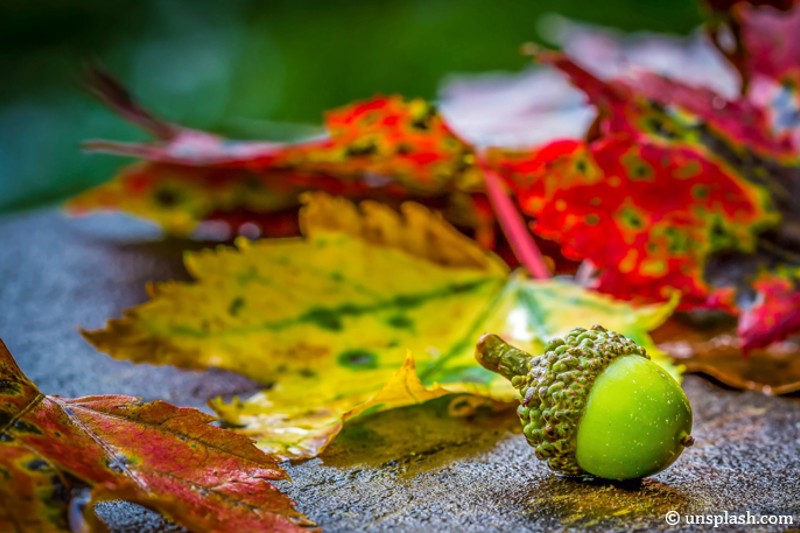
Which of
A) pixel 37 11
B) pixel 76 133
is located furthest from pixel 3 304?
pixel 37 11

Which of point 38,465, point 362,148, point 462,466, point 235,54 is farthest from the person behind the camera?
point 235,54

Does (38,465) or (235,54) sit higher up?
(38,465)

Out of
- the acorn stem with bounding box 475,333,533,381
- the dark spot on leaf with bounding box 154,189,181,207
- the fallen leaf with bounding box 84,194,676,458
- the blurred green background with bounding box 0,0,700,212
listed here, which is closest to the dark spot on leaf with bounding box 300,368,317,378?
the fallen leaf with bounding box 84,194,676,458

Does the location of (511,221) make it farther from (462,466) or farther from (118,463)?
(118,463)

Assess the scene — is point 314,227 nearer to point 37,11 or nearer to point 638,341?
point 638,341

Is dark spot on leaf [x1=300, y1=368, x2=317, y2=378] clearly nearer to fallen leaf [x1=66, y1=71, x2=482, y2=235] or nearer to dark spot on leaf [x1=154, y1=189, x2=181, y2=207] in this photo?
fallen leaf [x1=66, y1=71, x2=482, y2=235]

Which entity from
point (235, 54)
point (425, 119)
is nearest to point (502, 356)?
point (425, 119)

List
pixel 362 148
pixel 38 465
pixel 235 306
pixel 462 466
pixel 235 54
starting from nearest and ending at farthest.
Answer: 1. pixel 38 465
2. pixel 462 466
3. pixel 235 306
4. pixel 362 148
5. pixel 235 54

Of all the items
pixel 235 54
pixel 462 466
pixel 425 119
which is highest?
pixel 425 119
